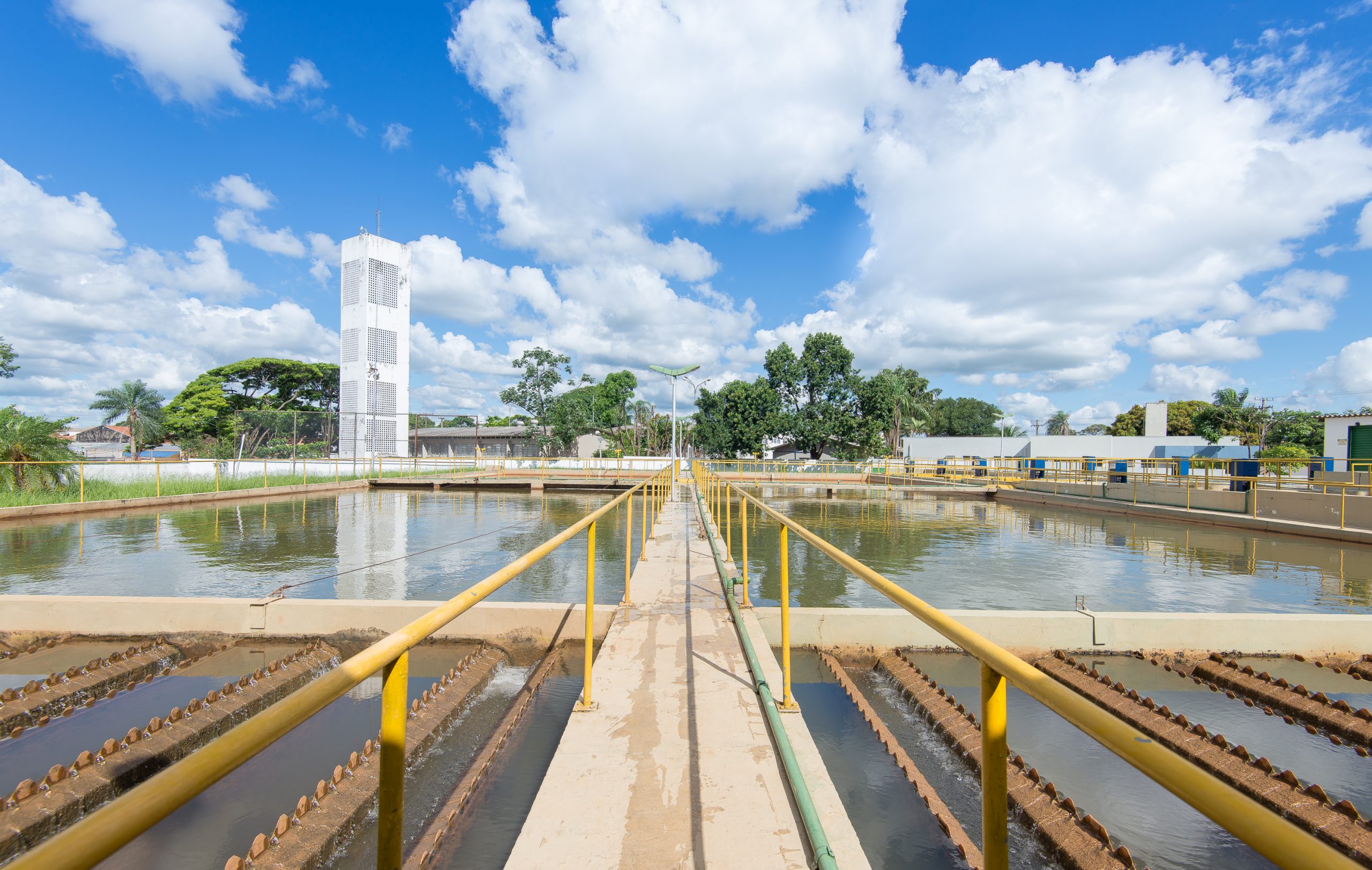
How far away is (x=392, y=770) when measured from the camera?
1.44 m

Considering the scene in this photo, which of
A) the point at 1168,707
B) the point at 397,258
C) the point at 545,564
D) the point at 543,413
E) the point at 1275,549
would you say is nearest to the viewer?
the point at 1168,707

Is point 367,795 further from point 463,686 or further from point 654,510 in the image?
point 654,510

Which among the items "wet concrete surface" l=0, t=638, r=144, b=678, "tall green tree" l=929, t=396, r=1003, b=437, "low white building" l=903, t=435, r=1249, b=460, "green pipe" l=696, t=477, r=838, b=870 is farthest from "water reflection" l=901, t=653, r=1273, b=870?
"tall green tree" l=929, t=396, r=1003, b=437

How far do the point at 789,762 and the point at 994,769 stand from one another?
4.18 ft

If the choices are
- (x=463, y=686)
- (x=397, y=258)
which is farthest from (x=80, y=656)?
(x=397, y=258)

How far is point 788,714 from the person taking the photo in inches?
132

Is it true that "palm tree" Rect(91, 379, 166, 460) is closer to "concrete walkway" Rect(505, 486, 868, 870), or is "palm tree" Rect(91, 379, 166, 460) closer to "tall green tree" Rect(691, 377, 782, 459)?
"tall green tree" Rect(691, 377, 782, 459)

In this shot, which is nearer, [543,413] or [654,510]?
[654,510]

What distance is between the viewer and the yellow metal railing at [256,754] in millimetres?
714

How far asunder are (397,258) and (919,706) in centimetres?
4714

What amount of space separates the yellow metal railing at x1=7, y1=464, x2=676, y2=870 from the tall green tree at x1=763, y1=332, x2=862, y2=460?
41.0 meters

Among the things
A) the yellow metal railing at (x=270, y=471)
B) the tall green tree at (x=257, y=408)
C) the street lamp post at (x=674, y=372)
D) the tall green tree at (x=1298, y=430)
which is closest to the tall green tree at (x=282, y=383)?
the tall green tree at (x=257, y=408)

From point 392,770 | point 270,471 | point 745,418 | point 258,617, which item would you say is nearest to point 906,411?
point 745,418

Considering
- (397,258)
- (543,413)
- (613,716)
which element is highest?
(397,258)
